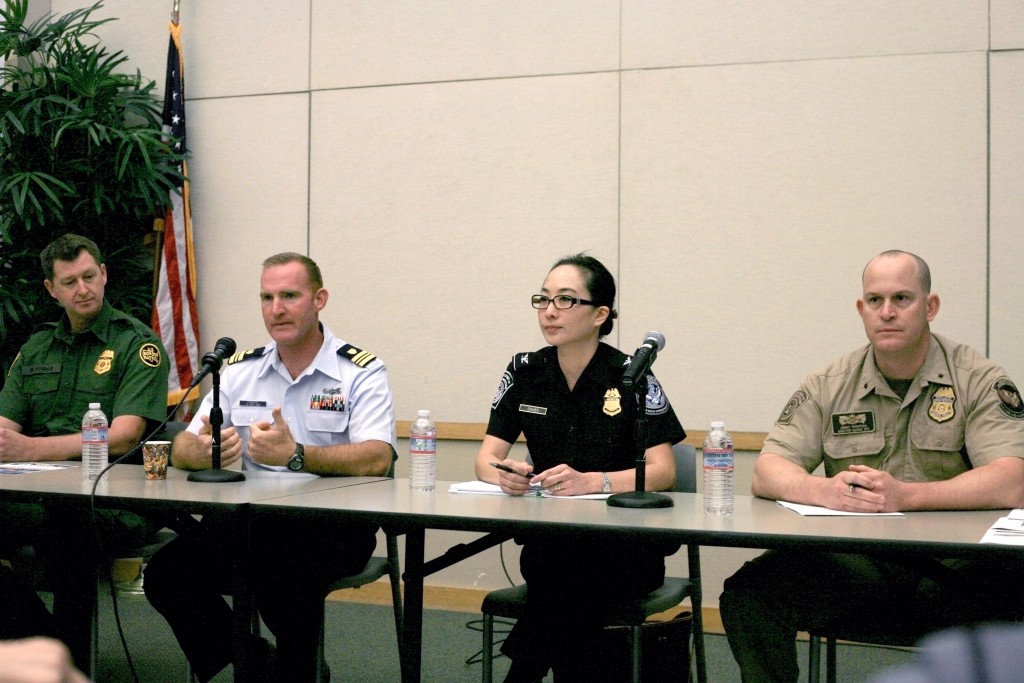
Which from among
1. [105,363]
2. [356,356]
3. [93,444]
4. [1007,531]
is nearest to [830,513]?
[1007,531]

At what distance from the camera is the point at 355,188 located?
4691 mm

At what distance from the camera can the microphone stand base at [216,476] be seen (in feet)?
8.93

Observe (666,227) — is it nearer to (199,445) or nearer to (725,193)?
(725,193)

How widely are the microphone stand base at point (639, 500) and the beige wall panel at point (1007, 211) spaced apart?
2.10m

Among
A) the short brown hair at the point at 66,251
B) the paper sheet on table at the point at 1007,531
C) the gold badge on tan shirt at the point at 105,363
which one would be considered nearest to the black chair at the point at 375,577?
the gold badge on tan shirt at the point at 105,363

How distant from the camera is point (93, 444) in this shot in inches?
112

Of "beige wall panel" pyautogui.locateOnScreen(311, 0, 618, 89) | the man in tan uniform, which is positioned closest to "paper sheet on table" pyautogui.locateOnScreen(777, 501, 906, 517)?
the man in tan uniform

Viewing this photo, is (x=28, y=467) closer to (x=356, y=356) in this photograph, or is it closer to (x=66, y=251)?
(x=66, y=251)

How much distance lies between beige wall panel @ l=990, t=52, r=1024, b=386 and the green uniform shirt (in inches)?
122

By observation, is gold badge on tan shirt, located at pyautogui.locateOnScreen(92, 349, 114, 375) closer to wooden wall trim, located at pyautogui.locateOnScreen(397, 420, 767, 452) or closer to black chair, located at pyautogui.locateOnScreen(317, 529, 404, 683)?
black chair, located at pyautogui.locateOnScreen(317, 529, 404, 683)

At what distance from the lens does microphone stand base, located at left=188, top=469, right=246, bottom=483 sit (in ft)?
8.93

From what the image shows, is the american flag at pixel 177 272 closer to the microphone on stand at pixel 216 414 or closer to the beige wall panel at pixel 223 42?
the beige wall panel at pixel 223 42

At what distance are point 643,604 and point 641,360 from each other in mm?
609

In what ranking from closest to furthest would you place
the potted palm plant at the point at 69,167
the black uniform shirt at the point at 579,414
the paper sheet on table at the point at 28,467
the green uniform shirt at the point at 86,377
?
the black uniform shirt at the point at 579,414 → the paper sheet on table at the point at 28,467 → the green uniform shirt at the point at 86,377 → the potted palm plant at the point at 69,167
